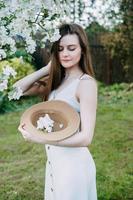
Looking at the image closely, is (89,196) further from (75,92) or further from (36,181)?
(36,181)

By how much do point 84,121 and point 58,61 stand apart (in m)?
0.40

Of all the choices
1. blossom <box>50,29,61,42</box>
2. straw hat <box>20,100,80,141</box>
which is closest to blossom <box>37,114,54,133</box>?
straw hat <box>20,100,80,141</box>

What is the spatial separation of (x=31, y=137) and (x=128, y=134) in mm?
5108

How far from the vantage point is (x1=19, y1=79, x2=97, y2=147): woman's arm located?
2.50 meters

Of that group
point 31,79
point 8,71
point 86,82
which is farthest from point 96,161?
point 8,71

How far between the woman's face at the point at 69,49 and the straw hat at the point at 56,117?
0.73 feet

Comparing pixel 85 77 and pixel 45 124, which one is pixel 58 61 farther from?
pixel 45 124

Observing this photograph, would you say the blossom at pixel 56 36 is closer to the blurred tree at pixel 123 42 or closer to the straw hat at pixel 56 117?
the straw hat at pixel 56 117

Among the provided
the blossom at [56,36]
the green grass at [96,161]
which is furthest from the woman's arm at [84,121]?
the green grass at [96,161]

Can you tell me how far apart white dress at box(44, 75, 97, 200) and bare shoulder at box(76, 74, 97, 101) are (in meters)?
0.03

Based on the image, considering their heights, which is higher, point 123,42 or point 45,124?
point 45,124

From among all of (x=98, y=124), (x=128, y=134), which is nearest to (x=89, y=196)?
(x=128, y=134)

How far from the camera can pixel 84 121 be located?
254 centimetres

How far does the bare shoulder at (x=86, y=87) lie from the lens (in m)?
2.59
